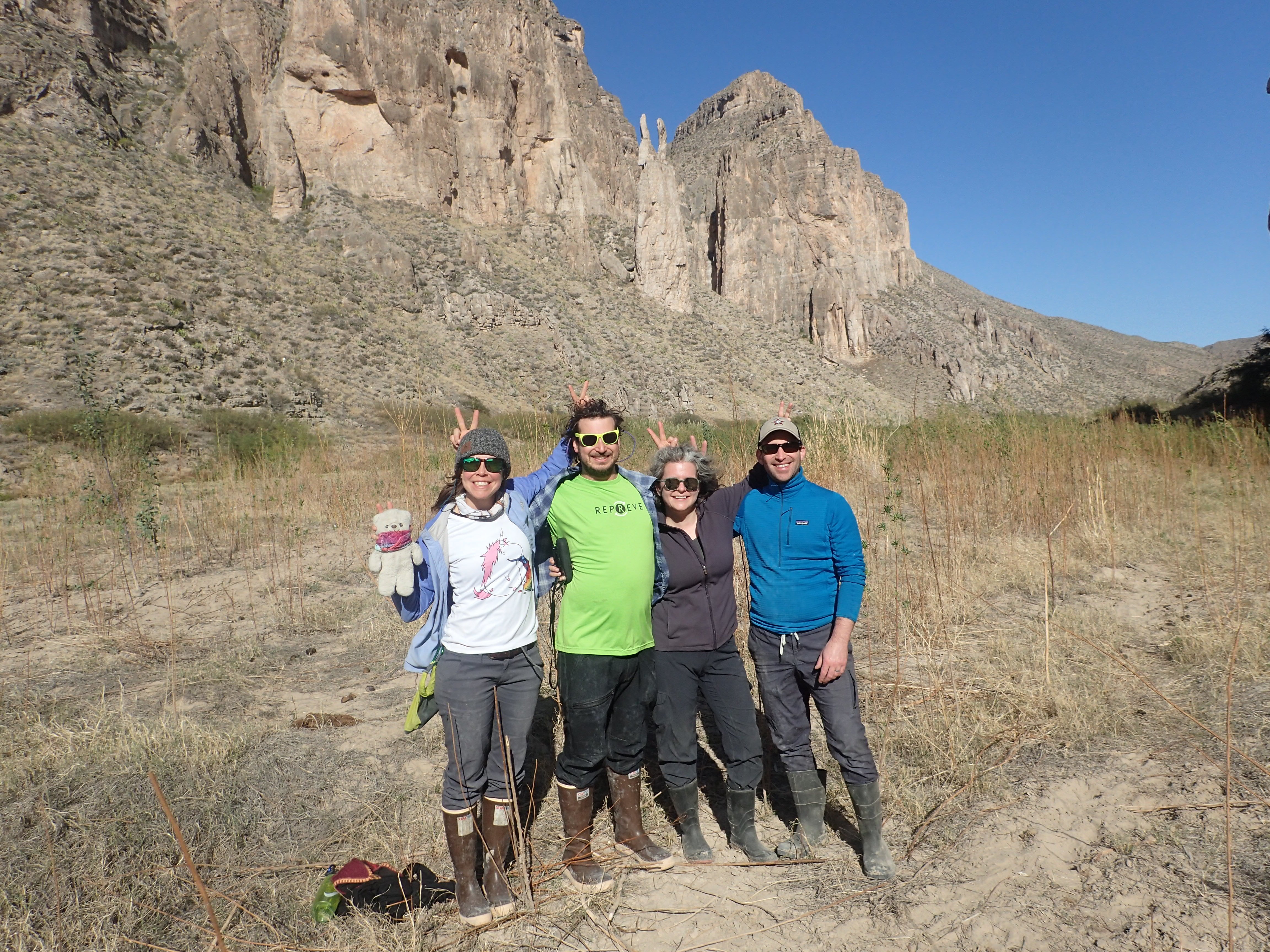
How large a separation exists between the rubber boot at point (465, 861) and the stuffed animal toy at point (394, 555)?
2.77 feet

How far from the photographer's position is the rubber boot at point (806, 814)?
8.03 ft

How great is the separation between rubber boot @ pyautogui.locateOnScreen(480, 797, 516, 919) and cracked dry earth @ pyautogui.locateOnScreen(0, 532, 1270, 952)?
0.07 meters

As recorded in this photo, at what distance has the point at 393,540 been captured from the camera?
6.76 ft

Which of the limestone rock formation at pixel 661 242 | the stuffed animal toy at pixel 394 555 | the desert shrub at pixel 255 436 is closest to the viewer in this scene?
the stuffed animal toy at pixel 394 555

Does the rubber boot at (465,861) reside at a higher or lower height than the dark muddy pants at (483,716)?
lower

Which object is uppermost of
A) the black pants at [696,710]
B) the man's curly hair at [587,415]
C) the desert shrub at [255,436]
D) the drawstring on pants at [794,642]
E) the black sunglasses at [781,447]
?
the desert shrub at [255,436]

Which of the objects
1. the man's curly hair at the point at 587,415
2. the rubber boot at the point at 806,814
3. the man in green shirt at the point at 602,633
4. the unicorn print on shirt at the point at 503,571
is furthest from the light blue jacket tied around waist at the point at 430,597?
the rubber boot at the point at 806,814

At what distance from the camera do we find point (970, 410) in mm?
8242

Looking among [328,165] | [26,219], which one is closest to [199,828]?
[26,219]

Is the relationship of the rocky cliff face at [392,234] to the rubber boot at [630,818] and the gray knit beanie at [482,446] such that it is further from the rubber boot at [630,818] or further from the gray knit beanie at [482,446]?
the rubber boot at [630,818]

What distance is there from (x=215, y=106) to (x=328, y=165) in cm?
591

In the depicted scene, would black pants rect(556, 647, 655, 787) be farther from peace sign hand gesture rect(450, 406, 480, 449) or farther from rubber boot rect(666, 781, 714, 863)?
peace sign hand gesture rect(450, 406, 480, 449)

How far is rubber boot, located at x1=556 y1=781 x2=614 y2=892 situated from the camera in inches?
91.5

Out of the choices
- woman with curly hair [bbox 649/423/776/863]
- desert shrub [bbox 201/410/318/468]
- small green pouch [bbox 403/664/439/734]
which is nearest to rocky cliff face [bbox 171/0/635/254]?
desert shrub [bbox 201/410/318/468]
